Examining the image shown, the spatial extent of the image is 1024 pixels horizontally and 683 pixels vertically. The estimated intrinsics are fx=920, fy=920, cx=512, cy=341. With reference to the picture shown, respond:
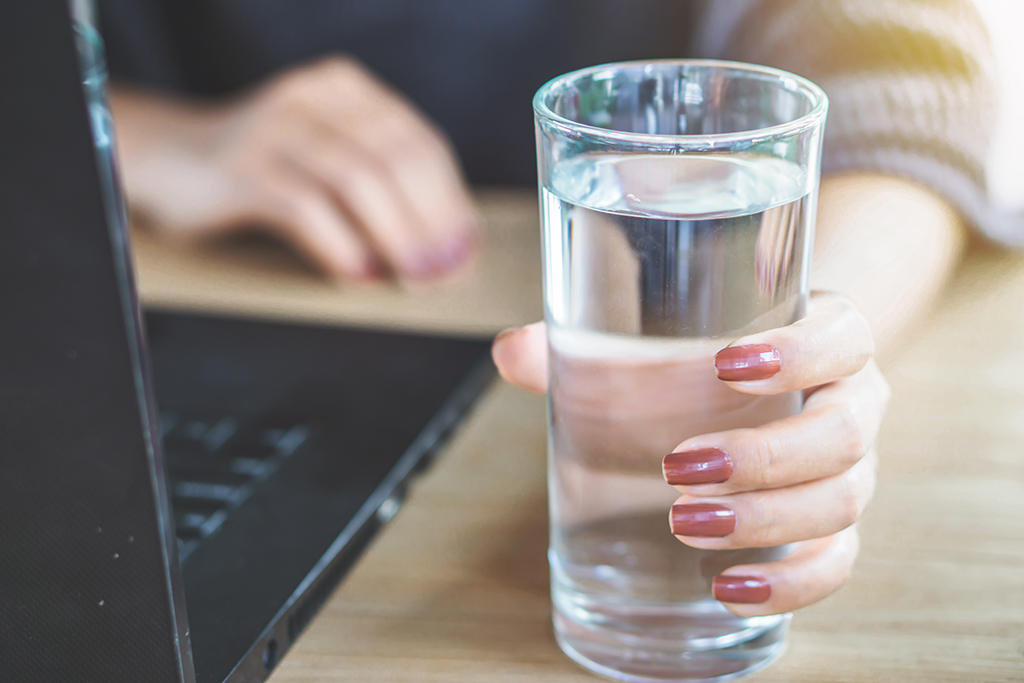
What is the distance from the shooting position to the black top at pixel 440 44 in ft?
3.36

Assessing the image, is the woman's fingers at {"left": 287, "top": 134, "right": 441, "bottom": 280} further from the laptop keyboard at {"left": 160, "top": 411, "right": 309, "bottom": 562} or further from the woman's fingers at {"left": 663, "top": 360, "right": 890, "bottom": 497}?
the woman's fingers at {"left": 663, "top": 360, "right": 890, "bottom": 497}

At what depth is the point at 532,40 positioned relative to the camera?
104cm

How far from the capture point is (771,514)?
0.96ft

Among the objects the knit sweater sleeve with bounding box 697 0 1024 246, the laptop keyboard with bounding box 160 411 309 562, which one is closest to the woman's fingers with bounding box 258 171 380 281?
the laptop keyboard with bounding box 160 411 309 562

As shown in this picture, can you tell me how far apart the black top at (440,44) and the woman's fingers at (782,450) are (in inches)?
31.8

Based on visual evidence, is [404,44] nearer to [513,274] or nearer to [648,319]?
[513,274]

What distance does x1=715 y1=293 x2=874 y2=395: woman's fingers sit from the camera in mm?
274

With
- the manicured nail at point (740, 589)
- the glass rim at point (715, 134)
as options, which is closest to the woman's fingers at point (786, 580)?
the manicured nail at point (740, 589)

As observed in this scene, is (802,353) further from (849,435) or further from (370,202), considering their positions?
(370,202)

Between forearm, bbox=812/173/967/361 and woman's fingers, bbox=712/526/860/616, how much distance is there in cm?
15

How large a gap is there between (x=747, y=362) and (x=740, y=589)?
8cm

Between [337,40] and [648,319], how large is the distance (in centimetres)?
87

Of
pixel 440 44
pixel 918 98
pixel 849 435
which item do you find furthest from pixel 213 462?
pixel 440 44

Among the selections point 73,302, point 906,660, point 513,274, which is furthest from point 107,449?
point 513,274
